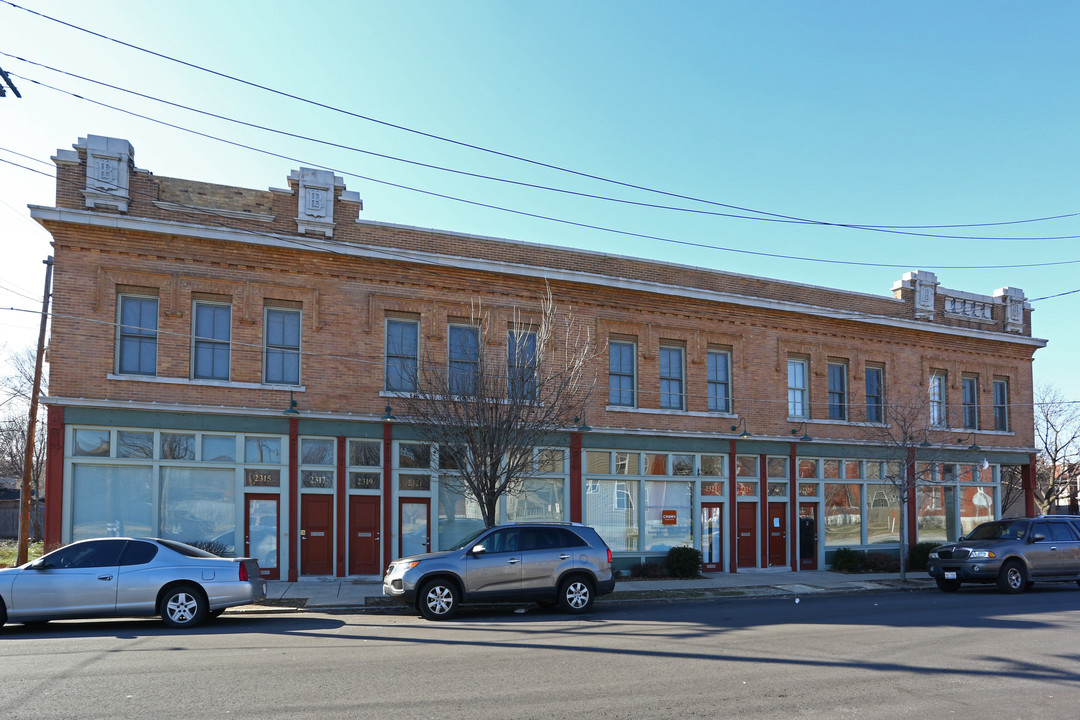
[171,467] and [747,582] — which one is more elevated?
[171,467]

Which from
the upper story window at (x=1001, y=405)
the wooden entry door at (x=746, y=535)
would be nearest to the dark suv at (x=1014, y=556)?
the wooden entry door at (x=746, y=535)

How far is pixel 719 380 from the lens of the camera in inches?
966

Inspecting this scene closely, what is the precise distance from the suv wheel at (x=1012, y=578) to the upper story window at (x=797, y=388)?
7343mm

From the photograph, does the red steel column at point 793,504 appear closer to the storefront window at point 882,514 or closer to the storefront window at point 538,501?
the storefront window at point 882,514

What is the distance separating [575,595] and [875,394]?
15.6 metres


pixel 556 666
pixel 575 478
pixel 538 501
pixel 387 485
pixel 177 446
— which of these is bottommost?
pixel 556 666

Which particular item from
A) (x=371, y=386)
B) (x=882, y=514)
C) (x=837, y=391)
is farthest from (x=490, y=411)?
(x=882, y=514)

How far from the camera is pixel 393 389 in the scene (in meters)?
20.4

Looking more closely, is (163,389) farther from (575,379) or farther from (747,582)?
(747,582)

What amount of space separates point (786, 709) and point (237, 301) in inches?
597

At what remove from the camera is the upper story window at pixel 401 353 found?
20.5 m

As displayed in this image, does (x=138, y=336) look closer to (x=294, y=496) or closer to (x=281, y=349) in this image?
(x=281, y=349)

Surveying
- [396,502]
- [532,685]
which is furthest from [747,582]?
[532,685]

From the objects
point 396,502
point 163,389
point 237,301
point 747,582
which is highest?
point 237,301
